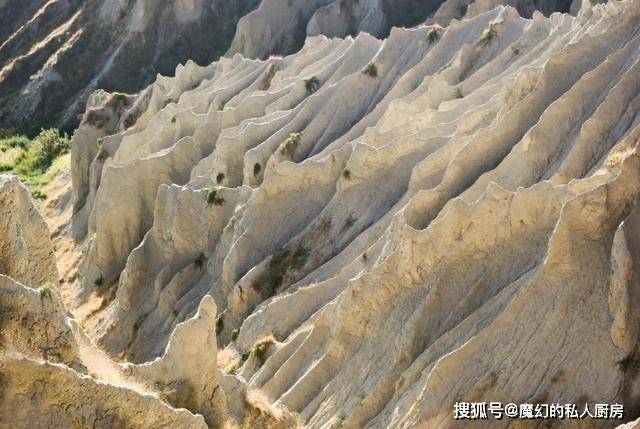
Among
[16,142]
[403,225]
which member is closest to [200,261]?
[403,225]

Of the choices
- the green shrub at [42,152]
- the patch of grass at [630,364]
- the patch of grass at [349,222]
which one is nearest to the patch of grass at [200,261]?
the patch of grass at [349,222]

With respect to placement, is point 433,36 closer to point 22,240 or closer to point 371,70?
point 371,70

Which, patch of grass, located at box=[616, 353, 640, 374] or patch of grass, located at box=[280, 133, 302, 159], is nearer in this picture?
patch of grass, located at box=[616, 353, 640, 374]

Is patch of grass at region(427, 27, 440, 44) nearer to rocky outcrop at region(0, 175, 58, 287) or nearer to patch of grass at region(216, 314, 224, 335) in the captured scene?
patch of grass at region(216, 314, 224, 335)

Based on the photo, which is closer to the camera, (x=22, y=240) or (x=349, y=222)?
(x=22, y=240)

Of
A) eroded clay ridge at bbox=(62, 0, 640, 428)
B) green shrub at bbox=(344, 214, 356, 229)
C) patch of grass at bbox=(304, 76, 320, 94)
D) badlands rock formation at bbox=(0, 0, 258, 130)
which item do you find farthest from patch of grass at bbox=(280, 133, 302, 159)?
badlands rock formation at bbox=(0, 0, 258, 130)

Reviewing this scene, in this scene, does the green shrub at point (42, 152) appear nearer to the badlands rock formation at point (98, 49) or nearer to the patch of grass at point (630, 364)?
the badlands rock formation at point (98, 49)
